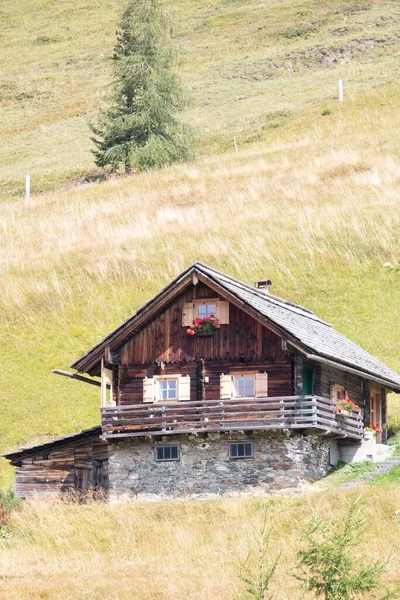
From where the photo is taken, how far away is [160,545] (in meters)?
29.9

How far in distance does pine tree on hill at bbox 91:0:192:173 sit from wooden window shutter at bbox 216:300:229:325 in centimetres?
4386

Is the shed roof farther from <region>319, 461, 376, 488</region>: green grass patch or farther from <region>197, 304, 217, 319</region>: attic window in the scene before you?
<region>319, 461, 376, 488</region>: green grass patch

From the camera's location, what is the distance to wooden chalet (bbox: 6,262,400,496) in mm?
36500

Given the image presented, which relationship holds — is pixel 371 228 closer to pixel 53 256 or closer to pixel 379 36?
pixel 53 256

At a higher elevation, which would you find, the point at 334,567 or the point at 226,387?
the point at 226,387

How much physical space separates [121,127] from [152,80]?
13.2 ft

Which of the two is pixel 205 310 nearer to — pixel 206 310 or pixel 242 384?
pixel 206 310

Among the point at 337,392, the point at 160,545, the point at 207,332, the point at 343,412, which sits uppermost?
the point at 207,332

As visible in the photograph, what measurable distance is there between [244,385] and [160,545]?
894 cm

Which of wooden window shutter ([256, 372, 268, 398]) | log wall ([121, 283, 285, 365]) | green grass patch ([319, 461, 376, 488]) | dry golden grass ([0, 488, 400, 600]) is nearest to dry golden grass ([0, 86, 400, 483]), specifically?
log wall ([121, 283, 285, 365])

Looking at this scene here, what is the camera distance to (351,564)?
60.7 feet

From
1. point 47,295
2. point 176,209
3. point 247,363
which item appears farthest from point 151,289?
point 247,363

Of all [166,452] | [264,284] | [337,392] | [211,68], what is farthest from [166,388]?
[211,68]

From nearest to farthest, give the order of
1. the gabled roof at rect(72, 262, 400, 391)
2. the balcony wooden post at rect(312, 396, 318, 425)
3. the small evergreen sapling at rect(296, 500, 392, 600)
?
the small evergreen sapling at rect(296, 500, 392, 600) < the balcony wooden post at rect(312, 396, 318, 425) < the gabled roof at rect(72, 262, 400, 391)
